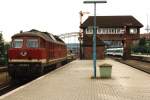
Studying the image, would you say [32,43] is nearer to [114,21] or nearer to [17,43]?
[17,43]

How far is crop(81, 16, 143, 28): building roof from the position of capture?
12951 centimetres

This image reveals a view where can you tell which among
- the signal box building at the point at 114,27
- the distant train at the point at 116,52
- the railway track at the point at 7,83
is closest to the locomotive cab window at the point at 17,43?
the railway track at the point at 7,83

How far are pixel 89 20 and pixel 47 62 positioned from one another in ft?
339

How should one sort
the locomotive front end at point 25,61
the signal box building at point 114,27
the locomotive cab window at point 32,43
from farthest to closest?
the signal box building at point 114,27 → the locomotive cab window at point 32,43 → the locomotive front end at point 25,61

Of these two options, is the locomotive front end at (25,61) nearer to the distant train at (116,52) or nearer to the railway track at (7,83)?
the railway track at (7,83)

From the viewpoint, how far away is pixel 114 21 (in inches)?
5285

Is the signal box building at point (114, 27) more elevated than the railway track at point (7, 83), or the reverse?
the signal box building at point (114, 27)

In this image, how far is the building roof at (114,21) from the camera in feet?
425

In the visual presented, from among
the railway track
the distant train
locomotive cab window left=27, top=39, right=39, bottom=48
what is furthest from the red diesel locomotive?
the distant train

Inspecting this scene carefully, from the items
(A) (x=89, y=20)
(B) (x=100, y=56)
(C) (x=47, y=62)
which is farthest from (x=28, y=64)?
(A) (x=89, y=20)

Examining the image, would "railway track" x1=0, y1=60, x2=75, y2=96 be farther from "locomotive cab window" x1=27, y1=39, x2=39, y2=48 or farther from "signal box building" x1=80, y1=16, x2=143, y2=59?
"signal box building" x1=80, y1=16, x2=143, y2=59

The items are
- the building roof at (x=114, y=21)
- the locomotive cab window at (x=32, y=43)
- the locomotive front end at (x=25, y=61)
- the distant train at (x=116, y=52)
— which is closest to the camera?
the locomotive front end at (x=25, y=61)

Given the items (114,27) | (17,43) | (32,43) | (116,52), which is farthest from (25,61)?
(114,27)

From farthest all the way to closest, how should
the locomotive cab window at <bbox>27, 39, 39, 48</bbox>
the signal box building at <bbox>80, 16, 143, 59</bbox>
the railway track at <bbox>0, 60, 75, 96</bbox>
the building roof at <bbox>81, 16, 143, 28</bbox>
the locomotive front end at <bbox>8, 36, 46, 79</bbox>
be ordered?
1. the building roof at <bbox>81, 16, 143, 28</bbox>
2. the signal box building at <bbox>80, 16, 143, 59</bbox>
3. the locomotive cab window at <bbox>27, 39, 39, 48</bbox>
4. the locomotive front end at <bbox>8, 36, 46, 79</bbox>
5. the railway track at <bbox>0, 60, 75, 96</bbox>
